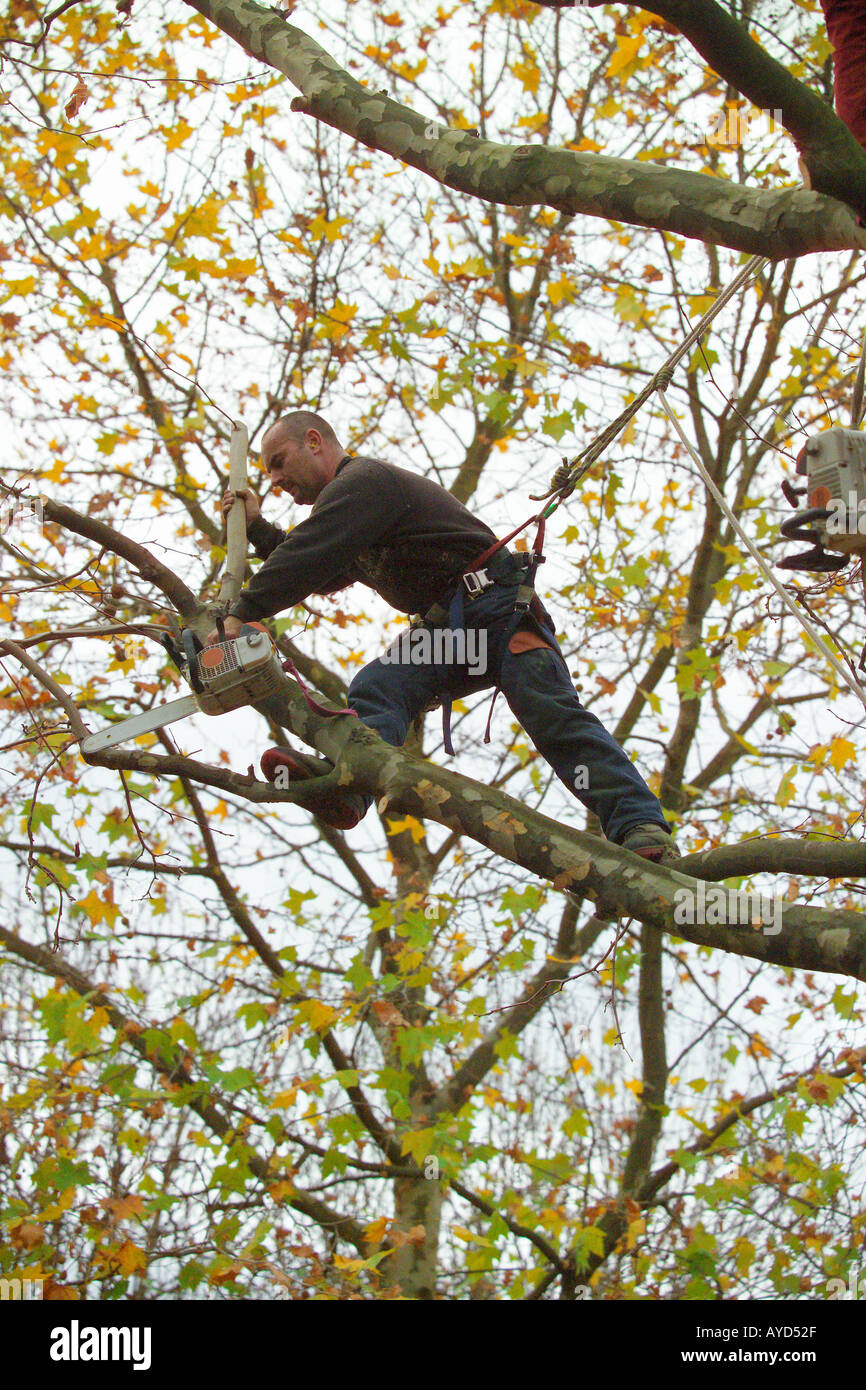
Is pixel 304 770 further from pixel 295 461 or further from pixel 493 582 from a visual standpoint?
pixel 295 461

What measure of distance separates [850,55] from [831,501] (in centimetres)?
92

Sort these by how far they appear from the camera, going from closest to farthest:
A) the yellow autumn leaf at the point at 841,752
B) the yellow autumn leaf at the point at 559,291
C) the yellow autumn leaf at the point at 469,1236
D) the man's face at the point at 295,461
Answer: the man's face at the point at 295,461 → the yellow autumn leaf at the point at 841,752 → the yellow autumn leaf at the point at 469,1236 → the yellow autumn leaf at the point at 559,291

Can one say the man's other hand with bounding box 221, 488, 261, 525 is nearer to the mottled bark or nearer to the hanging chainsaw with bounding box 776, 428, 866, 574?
the mottled bark

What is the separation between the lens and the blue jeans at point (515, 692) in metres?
3.47

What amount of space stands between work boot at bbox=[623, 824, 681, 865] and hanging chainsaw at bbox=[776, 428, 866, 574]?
81 centimetres

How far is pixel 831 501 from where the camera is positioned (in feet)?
9.17

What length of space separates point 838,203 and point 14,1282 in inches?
169

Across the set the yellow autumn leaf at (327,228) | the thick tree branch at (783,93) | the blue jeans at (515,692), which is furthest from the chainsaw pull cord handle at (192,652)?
the yellow autumn leaf at (327,228)

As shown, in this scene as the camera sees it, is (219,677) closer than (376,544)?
Yes
